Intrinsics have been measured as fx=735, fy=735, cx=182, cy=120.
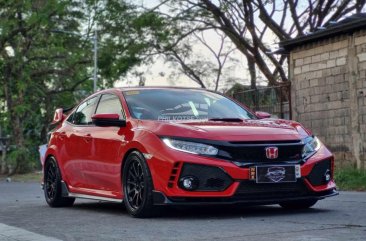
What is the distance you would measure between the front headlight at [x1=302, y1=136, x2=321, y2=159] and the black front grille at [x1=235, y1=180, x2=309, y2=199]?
31cm

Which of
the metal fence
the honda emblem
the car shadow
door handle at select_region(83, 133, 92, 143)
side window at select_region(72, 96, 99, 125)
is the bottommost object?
the car shadow

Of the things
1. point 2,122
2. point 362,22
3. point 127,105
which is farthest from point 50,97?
point 127,105

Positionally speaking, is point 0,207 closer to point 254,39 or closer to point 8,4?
point 8,4

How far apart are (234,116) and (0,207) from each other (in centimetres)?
399

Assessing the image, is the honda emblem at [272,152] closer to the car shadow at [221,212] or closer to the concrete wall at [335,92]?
the car shadow at [221,212]

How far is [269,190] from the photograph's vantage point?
7.39m

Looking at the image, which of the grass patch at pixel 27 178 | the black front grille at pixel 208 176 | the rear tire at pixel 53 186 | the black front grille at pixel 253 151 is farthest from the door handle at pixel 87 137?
the grass patch at pixel 27 178

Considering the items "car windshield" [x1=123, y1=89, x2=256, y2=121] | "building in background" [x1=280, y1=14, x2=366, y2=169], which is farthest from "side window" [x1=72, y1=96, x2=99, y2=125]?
"building in background" [x1=280, y1=14, x2=366, y2=169]

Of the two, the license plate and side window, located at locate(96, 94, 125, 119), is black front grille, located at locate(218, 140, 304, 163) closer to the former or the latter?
the license plate

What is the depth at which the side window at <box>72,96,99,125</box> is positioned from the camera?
939cm

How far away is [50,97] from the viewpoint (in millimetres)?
32969

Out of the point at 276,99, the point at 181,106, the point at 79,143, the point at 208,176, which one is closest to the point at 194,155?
the point at 208,176

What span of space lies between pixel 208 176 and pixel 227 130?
21.0 inches

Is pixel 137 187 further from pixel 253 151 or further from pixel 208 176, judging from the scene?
pixel 253 151
